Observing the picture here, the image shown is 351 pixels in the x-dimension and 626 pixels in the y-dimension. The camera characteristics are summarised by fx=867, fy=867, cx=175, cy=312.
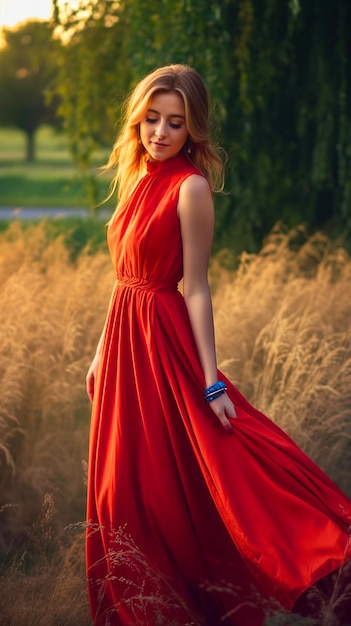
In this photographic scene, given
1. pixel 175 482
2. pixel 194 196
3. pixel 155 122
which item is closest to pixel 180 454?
pixel 175 482

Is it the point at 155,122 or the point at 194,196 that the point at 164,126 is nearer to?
the point at 155,122

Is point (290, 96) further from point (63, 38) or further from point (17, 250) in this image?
point (17, 250)

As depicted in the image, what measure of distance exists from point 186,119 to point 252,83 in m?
3.52

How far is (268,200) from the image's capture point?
611cm

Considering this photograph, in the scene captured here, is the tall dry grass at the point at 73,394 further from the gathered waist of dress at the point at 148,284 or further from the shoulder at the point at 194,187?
the shoulder at the point at 194,187

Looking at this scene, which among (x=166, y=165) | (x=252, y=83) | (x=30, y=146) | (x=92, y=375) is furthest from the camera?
(x=30, y=146)

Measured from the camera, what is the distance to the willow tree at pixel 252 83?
5148mm

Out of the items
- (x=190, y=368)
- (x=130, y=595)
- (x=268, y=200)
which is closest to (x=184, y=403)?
(x=190, y=368)

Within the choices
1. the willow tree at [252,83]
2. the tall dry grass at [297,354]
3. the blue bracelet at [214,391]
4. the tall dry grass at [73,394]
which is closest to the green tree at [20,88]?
the willow tree at [252,83]

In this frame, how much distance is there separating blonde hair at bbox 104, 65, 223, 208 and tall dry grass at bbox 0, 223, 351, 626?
0.96 m

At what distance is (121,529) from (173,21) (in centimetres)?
382

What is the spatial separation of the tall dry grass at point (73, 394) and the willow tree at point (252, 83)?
1423mm

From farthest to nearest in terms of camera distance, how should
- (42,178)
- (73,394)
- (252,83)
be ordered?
(42,178), (252,83), (73,394)

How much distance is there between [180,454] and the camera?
7.05 feet
